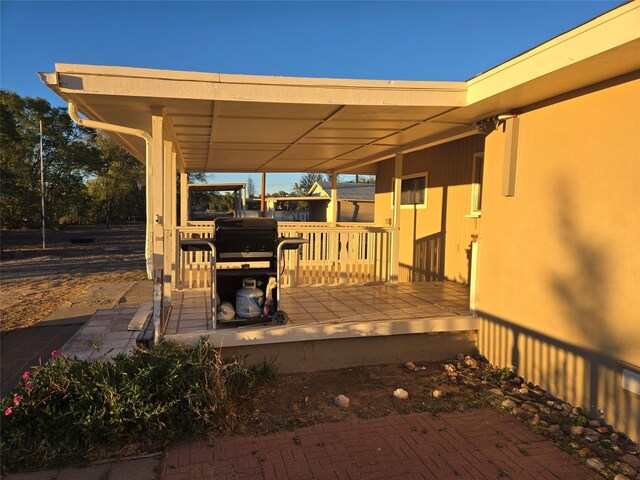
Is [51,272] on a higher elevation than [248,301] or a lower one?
lower

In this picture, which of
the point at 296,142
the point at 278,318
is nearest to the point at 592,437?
the point at 278,318

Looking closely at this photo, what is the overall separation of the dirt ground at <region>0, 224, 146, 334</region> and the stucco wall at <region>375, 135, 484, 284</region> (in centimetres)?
621

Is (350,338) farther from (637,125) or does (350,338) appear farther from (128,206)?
(128,206)

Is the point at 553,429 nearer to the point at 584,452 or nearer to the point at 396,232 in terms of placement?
the point at 584,452

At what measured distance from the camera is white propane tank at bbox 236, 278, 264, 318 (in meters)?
4.55

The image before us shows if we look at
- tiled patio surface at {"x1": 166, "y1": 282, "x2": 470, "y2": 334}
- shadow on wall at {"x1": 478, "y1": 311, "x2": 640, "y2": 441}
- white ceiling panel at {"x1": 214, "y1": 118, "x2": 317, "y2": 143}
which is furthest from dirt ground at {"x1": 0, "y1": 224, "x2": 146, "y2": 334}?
shadow on wall at {"x1": 478, "y1": 311, "x2": 640, "y2": 441}

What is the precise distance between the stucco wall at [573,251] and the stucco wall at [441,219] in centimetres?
222

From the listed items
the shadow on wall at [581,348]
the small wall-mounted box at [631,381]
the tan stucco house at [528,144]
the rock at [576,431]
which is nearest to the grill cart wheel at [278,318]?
the tan stucco house at [528,144]

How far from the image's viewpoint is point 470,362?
4.93m

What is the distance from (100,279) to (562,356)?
10.6 meters

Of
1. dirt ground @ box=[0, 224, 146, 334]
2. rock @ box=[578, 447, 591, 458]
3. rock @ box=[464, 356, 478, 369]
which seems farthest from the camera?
dirt ground @ box=[0, 224, 146, 334]

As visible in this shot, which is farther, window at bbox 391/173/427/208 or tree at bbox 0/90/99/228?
tree at bbox 0/90/99/228

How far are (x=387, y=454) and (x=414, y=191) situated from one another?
6.50 meters

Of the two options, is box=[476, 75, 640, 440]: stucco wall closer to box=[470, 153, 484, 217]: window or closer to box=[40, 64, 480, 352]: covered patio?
box=[40, 64, 480, 352]: covered patio
